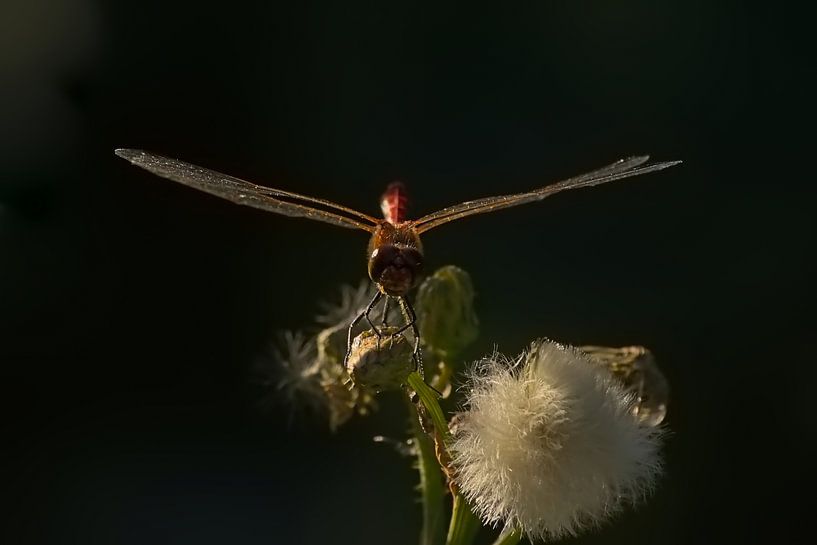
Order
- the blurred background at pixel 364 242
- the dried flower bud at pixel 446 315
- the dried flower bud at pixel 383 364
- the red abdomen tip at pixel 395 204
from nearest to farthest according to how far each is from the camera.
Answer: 1. the dried flower bud at pixel 383 364
2. the dried flower bud at pixel 446 315
3. the red abdomen tip at pixel 395 204
4. the blurred background at pixel 364 242

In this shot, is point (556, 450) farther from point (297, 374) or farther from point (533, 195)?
point (297, 374)

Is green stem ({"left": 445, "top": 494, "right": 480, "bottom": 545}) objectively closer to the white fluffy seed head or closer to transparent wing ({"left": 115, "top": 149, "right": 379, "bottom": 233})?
the white fluffy seed head

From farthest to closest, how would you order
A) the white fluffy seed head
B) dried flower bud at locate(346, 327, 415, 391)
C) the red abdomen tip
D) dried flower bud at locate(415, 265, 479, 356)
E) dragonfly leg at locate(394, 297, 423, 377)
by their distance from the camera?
the red abdomen tip
dried flower bud at locate(415, 265, 479, 356)
dragonfly leg at locate(394, 297, 423, 377)
dried flower bud at locate(346, 327, 415, 391)
the white fluffy seed head

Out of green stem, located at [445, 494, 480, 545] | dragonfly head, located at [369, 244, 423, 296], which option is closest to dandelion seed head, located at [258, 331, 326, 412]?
dragonfly head, located at [369, 244, 423, 296]

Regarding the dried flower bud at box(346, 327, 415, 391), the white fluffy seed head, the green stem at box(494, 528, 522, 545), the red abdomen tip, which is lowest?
the green stem at box(494, 528, 522, 545)

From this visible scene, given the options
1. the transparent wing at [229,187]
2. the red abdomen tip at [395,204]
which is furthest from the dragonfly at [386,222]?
the red abdomen tip at [395,204]

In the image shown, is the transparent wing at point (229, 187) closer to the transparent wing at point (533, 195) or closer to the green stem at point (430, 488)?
the transparent wing at point (533, 195)

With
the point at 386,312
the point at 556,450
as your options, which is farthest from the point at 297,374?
the point at 556,450
